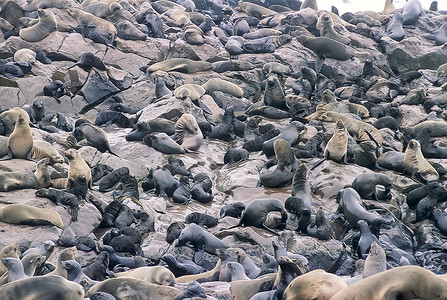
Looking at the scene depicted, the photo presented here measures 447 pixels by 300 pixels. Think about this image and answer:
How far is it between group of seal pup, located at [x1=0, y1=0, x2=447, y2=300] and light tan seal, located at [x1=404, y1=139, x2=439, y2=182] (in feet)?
0.08

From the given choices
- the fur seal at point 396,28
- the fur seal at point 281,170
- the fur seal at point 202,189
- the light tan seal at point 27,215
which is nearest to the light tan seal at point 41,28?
the fur seal at point 202,189

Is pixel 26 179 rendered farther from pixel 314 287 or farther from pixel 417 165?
pixel 417 165

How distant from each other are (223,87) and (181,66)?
158 cm

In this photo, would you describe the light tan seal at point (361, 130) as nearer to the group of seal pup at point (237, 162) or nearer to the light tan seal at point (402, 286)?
the group of seal pup at point (237, 162)

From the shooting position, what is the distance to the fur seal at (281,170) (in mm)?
10742

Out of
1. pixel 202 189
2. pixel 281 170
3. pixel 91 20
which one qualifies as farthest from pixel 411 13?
pixel 202 189

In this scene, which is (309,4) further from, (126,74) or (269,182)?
(269,182)

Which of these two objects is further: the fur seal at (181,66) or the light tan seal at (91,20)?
the light tan seal at (91,20)

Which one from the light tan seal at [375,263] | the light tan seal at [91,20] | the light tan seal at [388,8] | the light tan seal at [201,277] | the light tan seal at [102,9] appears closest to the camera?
the light tan seal at [375,263]

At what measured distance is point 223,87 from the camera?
17.3 m

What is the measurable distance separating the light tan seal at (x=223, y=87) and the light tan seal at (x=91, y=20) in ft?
12.9

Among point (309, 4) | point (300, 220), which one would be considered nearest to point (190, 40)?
point (309, 4)

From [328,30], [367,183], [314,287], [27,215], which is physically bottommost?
[328,30]

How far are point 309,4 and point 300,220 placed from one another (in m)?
19.7
